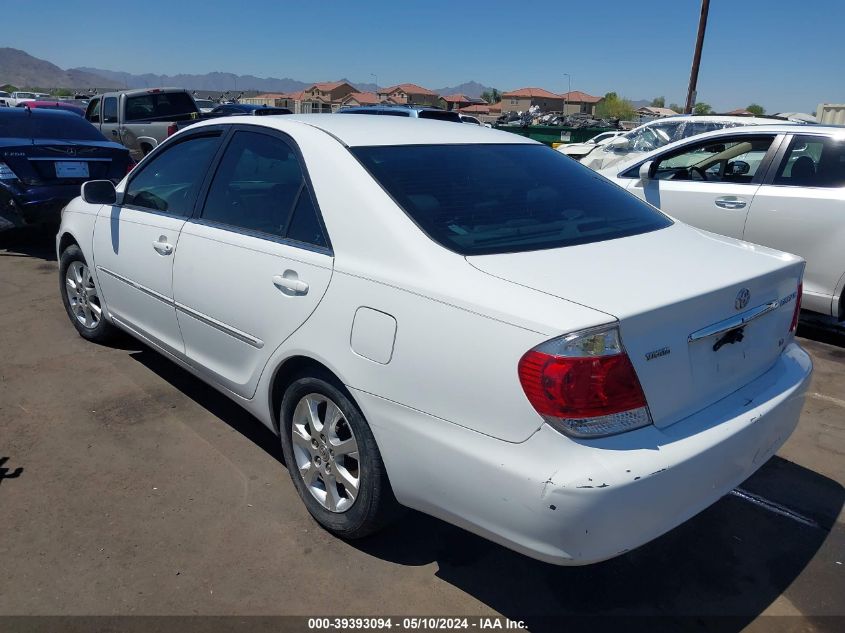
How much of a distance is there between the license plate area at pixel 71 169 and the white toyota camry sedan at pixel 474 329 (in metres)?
4.48

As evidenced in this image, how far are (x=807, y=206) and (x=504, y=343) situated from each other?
4320 mm

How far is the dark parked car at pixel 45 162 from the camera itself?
7047 mm

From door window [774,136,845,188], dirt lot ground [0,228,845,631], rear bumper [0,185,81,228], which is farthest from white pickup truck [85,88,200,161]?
door window [774,136,845,188]

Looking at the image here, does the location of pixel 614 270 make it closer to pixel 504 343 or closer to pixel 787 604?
pixel 504 343

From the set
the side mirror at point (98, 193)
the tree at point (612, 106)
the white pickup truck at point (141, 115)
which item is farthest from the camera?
the tree at point (612, 106)

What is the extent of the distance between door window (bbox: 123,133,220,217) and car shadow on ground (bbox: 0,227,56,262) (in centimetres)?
425

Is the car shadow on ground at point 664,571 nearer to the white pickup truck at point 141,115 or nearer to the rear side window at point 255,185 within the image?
the rear side window at point 255,185

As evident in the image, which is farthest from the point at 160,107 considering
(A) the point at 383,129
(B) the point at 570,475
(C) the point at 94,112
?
(B) the point at 570,475

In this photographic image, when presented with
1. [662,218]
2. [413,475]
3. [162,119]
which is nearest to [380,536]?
[413,475]

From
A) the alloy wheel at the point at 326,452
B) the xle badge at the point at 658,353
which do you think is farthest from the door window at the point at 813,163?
the alloy wheel at the point at 326,452

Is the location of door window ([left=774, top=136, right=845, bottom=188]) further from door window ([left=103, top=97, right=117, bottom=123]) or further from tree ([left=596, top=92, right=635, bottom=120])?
tree ([left=596, top=92, right=635, bottom=120])

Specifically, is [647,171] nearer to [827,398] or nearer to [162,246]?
[827,398]

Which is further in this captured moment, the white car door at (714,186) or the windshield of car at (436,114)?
the windshield of car at (436,114)

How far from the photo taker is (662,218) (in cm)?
327
